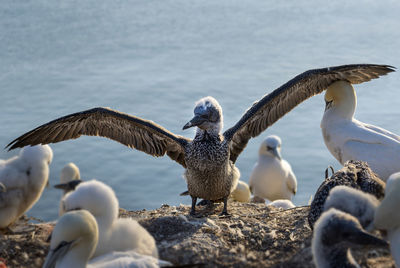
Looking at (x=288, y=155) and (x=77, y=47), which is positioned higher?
(x=77, y=47)

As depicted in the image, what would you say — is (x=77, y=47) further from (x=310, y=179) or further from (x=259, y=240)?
(x=259, y=240)

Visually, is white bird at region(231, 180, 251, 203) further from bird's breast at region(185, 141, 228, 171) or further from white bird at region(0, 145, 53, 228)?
white bird at region(0, 145, 53, 228)

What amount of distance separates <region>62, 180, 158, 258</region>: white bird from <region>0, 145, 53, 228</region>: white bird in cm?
107

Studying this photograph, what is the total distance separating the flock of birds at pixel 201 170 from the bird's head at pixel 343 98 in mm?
10

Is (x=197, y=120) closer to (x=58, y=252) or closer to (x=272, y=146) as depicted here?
(x=58, y=252)

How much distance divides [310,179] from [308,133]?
1.11 meters

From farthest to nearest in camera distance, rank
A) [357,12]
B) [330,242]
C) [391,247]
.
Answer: [357,12], [391,247], [330,242]

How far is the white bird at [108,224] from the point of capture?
16.6 ft

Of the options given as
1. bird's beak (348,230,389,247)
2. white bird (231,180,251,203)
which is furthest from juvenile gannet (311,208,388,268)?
white bird (231,180,251,203)

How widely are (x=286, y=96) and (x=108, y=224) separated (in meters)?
2.99

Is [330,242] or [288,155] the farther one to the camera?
[288,155]

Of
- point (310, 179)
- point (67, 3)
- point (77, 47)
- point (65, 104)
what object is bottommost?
point (310, 179)

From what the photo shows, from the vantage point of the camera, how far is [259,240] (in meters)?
6.04

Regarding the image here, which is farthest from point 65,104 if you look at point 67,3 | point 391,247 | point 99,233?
point 391,247
